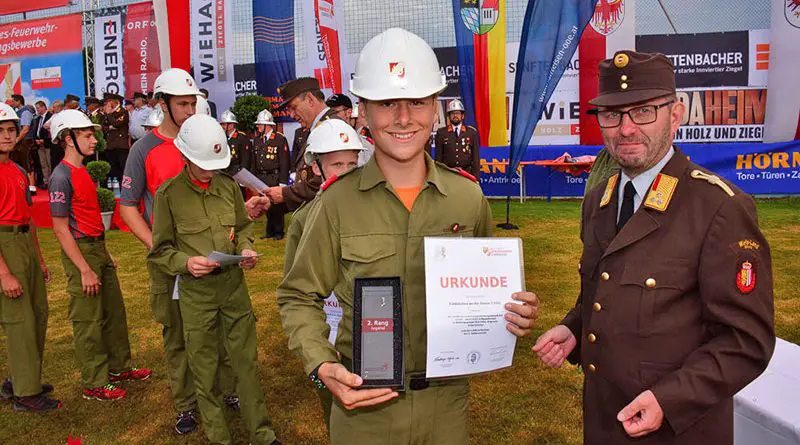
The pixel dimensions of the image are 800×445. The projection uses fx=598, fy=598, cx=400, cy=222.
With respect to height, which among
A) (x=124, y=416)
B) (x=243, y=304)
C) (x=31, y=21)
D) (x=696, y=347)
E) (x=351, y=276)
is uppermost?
(x=31, y=21)

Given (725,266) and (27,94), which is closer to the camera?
(725,266)

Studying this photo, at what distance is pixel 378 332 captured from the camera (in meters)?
1.82

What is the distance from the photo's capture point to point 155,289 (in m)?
4.09

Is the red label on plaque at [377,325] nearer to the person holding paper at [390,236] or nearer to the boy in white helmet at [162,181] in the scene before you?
the person holding paper at [390,236]

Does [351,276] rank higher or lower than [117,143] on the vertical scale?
lower

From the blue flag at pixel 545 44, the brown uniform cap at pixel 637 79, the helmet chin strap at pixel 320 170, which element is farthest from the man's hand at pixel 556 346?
the blue flag at pixel 545 44

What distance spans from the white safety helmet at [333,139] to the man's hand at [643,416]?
99.4 inches

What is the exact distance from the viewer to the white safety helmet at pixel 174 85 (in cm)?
403

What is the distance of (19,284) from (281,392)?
84.4 inches

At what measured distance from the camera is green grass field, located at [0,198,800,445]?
418cm

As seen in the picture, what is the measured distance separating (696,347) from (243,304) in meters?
2.93

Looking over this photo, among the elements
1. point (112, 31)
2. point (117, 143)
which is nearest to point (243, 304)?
point (117, 143)

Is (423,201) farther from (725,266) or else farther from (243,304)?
(243,304)

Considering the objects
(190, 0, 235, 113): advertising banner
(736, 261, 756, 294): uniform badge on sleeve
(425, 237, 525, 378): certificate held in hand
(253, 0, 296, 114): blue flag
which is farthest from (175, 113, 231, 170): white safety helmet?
(190, 0, 235, 113): advertising banner
